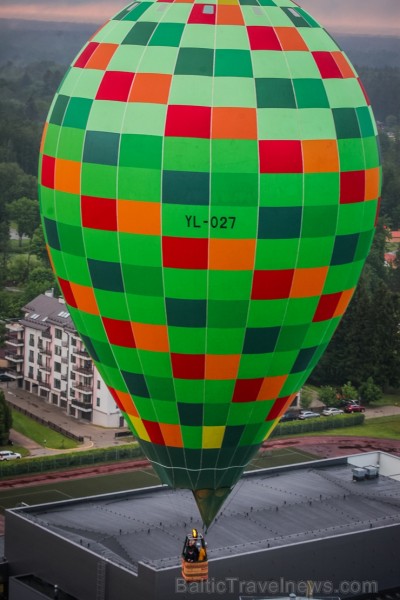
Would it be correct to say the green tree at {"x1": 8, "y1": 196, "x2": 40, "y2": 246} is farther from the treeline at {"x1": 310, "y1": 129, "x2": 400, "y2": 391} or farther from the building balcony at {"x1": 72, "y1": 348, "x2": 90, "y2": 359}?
the building balcony at {"x1": 72, "y1": 348, "x2": 90, "y2": 359}

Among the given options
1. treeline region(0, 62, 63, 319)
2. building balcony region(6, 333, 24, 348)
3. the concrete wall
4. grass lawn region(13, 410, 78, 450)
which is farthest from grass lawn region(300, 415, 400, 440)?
the concrete wall

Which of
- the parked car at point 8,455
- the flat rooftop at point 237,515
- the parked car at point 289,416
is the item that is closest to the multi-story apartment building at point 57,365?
the parked car at point 8,455

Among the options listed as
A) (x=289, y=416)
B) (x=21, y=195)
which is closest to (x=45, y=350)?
(x=289, y=416)

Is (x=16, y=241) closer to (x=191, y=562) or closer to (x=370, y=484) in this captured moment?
(x=370, y=484)

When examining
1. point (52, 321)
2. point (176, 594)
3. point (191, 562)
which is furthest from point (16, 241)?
point (191, 562)

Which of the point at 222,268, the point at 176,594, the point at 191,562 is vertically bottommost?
the point at 176,594

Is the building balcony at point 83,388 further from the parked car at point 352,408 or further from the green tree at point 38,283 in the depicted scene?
the green tree at point 38,283
